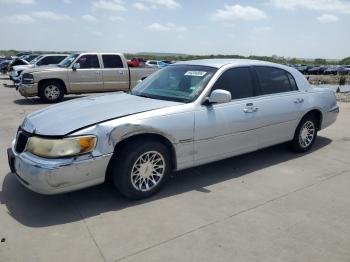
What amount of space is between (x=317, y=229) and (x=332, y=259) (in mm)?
511

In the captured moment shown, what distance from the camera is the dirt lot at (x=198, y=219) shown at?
307 centimetres

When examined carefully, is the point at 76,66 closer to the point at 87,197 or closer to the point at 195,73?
the point at 195,73

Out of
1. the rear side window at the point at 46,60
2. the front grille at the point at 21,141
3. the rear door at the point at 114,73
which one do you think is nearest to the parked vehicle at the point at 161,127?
the front grille at the point at 21,141


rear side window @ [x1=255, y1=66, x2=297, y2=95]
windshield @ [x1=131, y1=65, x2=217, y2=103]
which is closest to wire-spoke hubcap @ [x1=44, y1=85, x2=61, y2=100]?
windshield @ [x1=131, y1=65, x2=217, y2=103]

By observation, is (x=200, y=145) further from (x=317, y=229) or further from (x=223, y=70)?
(x=317, y=229)

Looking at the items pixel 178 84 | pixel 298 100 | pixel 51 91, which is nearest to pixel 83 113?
pixel 178 84

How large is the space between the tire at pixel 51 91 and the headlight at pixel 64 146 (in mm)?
8799

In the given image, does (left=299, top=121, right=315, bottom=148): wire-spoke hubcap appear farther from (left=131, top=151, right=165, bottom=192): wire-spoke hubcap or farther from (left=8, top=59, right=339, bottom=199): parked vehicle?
(left=131, top=151, right=165, bottom=192): wire-spoke hubcap

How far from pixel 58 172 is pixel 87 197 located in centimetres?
79

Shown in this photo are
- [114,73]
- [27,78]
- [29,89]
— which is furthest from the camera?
[114,73]

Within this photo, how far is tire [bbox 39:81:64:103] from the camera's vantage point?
38.9 ft

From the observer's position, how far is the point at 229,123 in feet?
15.2

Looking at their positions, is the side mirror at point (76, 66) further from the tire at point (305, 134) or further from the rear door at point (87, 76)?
the tire at point (305, 134)

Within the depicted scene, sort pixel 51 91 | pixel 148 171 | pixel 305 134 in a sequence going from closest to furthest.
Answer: pixel 148 171
pixel 305 134
pixel 51 91
